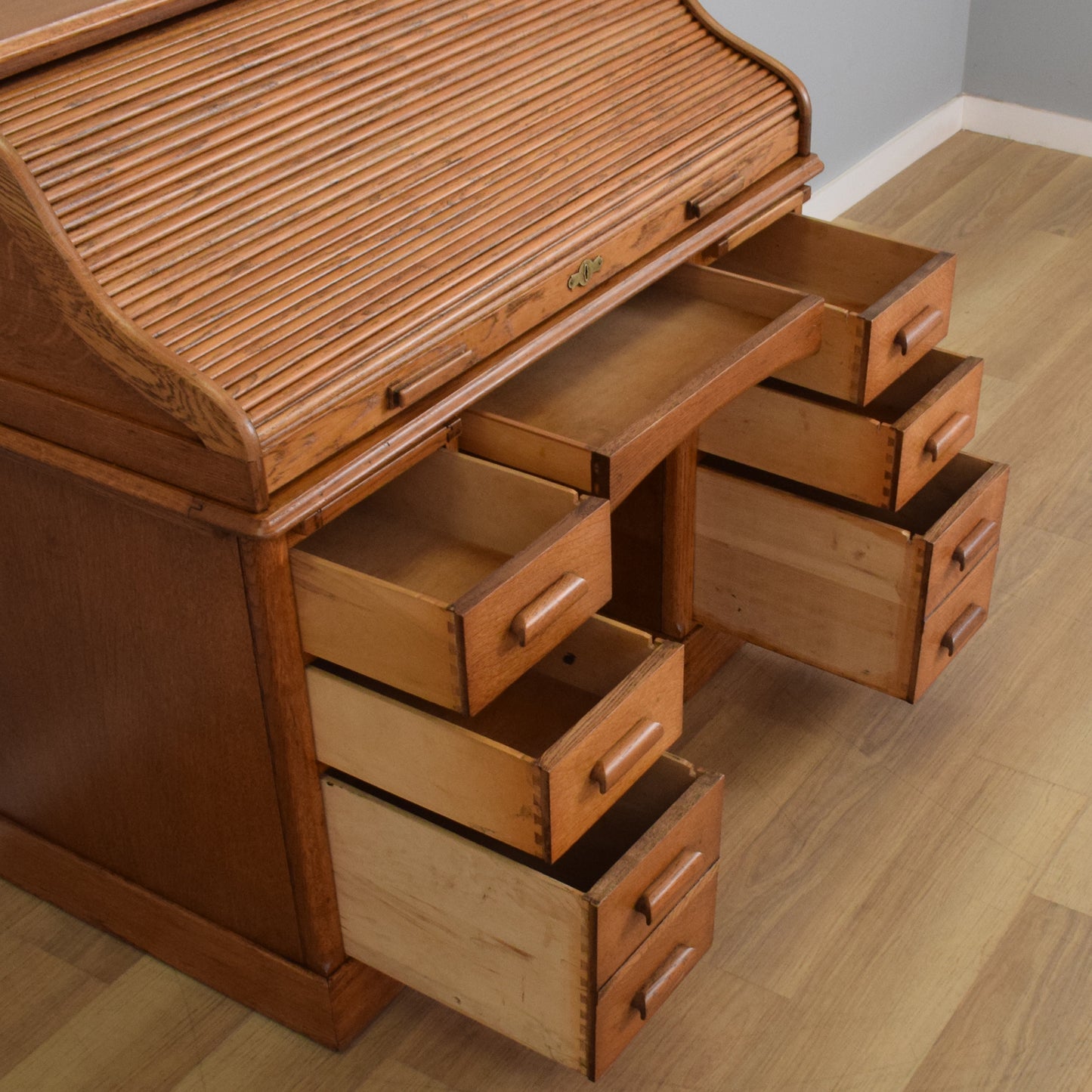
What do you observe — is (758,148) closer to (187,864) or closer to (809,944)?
(809,944)

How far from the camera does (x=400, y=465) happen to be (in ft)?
4.49

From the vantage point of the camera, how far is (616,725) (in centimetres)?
137

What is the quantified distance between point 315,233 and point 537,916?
0.65 metres

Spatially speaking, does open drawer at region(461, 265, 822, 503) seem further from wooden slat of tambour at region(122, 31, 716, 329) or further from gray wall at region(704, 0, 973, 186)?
gray wall at region(704, 0, 973, 186)

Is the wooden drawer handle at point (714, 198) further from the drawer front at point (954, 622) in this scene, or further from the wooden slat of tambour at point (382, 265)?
the drawer front at point (954, 622)

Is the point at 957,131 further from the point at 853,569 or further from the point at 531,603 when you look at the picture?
the point at 531,603

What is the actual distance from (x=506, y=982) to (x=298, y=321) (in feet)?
2.13

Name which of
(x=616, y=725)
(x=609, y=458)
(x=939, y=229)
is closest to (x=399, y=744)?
(x=616, y=725)

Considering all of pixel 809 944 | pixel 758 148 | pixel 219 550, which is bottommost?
pixel 809 944

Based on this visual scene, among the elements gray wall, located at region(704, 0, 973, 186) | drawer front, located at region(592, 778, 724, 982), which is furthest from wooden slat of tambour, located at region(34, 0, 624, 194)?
gray wall, located at region(704, 0, 973, 186)

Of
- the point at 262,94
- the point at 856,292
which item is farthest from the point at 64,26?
the point at 856,292

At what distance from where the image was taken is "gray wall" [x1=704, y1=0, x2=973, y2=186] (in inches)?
116

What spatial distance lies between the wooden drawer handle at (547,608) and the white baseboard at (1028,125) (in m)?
2.85

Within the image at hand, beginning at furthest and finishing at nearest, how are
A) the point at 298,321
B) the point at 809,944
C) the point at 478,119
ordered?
the point at 809,944
the point at 478,119
the point at 298,321
